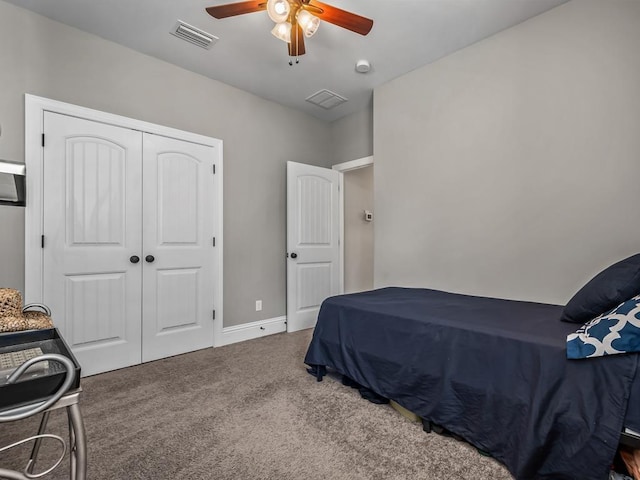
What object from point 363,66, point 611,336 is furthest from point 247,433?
point 363,66

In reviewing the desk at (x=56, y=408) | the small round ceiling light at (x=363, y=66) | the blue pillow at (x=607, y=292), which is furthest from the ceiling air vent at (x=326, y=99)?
the desk at (x=56, y=408)

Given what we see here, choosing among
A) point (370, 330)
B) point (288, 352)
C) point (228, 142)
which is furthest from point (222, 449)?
point (228, 142)

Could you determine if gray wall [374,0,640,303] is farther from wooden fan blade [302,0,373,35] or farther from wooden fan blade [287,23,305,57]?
wooden fan blade [287,23,305,57]

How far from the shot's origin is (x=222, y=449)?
5.58ft

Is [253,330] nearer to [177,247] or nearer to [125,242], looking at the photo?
[177,247]

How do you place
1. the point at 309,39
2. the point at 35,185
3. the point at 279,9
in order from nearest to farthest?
the point at 279,9 → the point at 35,185 → the point at 309,39

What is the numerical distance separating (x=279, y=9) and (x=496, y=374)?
2321 mm

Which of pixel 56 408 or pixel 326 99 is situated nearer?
pixel 56 408

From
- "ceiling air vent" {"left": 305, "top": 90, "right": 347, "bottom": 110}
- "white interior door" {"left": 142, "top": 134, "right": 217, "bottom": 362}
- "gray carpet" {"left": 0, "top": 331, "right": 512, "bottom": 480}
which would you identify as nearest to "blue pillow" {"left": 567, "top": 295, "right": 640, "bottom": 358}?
"gray carpet" {"left": 0, "top": 331, "right": 512, "bottom": 480}

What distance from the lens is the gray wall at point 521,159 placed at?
2.21 meters

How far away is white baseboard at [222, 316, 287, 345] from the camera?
3504 mm

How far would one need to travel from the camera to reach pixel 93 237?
8.84 ft

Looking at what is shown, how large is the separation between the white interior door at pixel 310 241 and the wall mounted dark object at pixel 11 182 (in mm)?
2466

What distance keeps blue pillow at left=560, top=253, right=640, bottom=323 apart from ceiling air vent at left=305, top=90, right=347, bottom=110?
3.04 meters
